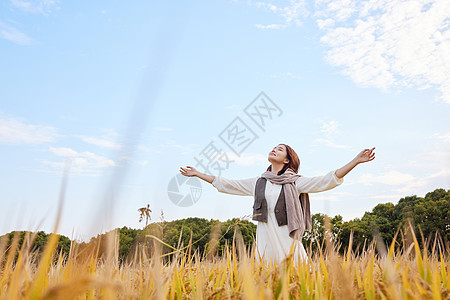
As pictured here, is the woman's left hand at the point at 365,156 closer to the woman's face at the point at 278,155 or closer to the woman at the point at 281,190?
the woman at the point at 281,190

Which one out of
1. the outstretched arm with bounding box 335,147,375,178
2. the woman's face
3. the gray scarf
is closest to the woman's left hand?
the outstretched arm with bounding box 335,147,375,178

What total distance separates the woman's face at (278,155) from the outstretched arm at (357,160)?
1.07 metres

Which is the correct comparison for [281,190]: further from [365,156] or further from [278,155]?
[365,156]

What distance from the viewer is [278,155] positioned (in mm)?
6035

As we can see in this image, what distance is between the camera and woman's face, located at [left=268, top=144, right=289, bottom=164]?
6.01m

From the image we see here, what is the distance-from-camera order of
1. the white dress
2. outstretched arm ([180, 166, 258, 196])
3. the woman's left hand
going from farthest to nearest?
outstretched arm ([180, 166, 258, 196]) → the white dress → the woman's left hand

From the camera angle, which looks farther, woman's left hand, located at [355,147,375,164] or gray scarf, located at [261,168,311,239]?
gray scarf, located at [261,168,311,239]

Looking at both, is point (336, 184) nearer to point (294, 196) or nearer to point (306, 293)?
point (294, 196)

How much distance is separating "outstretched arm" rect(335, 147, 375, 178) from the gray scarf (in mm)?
773

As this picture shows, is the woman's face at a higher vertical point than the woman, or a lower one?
higher

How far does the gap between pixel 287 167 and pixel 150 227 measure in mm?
4566

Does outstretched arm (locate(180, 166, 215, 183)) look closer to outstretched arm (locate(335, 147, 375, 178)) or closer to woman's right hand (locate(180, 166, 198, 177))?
woman's right hand (locate(180, 166, 198, 177))

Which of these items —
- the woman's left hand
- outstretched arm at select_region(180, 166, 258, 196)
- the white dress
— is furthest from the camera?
outstretched arm at select_region(180, 166, 258, 196)

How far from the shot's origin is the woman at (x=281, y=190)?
5.33 meters
